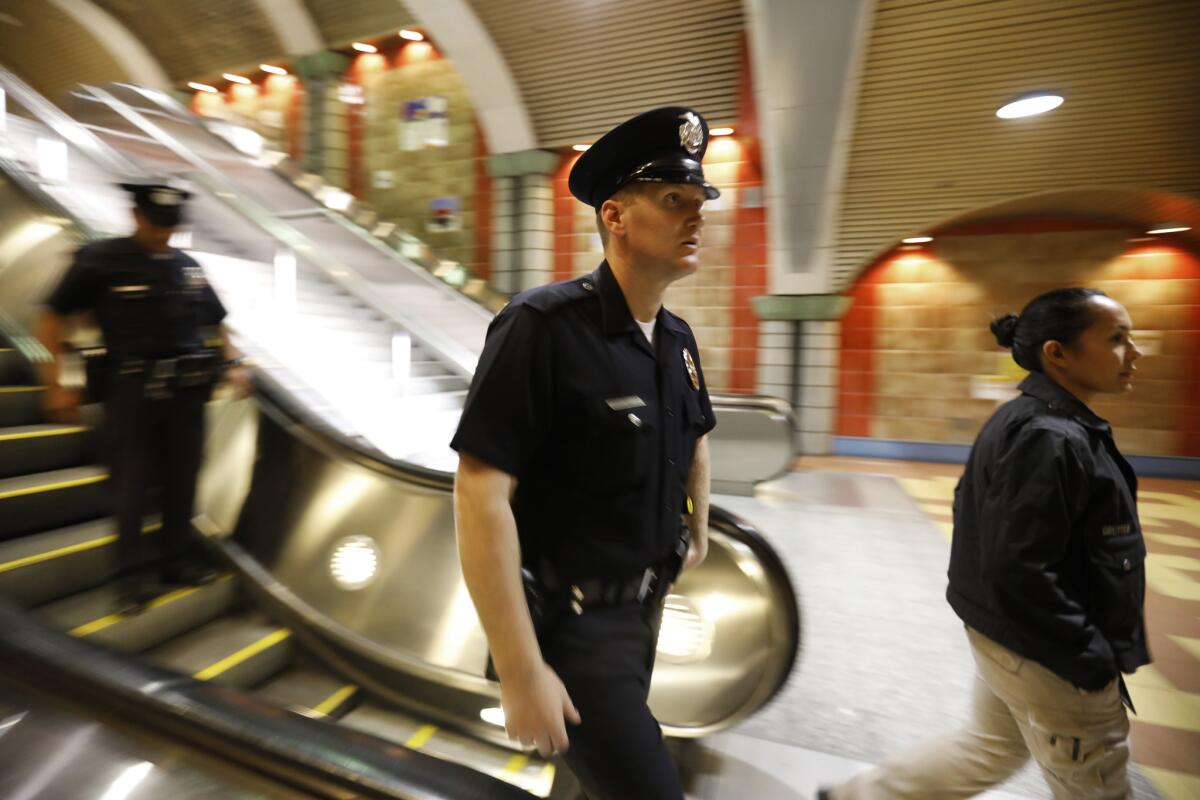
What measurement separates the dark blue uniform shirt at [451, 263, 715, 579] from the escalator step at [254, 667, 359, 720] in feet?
5.62

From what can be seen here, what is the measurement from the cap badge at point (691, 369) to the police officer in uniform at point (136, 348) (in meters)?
2.08

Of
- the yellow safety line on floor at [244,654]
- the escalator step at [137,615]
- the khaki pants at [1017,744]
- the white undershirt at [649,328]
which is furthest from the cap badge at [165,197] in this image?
the khaki pants at [1017,744]

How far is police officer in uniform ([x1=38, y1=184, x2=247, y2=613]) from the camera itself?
2225 mm

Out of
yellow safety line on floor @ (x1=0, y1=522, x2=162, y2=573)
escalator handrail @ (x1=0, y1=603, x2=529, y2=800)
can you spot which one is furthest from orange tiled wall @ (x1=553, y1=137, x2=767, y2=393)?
escalator handrail @ (x1=0, y1=603, x2=529, y2=800)

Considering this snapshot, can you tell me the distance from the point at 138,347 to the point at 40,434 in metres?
0.86

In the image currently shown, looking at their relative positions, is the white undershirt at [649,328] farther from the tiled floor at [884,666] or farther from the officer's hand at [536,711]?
the tiled floor at [884,666]

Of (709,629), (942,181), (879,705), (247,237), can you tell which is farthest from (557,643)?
(942,181)

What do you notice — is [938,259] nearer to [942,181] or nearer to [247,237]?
[942,181]

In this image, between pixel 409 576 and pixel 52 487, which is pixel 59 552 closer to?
pixel 52 487

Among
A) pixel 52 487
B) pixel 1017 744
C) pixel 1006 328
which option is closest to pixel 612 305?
pixel 1006 328

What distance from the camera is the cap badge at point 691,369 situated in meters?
1.26

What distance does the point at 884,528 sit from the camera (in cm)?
452

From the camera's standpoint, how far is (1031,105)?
17.4ft

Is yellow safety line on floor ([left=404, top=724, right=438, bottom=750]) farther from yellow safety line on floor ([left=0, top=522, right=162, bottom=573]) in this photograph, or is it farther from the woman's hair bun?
the woman's hair bun
